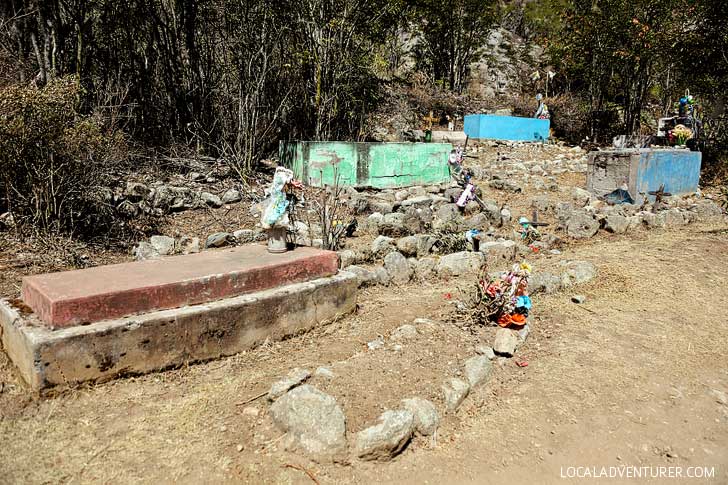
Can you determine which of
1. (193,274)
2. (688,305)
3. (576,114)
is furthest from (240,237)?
(576,114)

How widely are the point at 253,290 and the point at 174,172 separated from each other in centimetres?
599

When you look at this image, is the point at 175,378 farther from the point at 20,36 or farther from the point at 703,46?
the point at 703,46

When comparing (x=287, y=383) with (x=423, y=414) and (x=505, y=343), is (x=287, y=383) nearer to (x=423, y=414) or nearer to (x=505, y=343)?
(x=423, y=414)

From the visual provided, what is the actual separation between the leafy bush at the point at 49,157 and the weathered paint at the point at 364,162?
151 inches

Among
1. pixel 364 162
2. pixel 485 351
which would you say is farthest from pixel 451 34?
pixel 485 351

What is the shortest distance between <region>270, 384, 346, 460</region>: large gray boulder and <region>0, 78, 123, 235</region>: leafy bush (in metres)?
4.28

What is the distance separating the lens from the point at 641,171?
939cm

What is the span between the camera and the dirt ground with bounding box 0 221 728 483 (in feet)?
8.45

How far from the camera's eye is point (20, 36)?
8.39m

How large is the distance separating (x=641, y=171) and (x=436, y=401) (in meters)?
8.11

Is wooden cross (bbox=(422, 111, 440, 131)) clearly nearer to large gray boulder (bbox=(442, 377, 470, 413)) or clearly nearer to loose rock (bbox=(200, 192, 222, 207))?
loose rock (bbox=(200, 192, 222, 207))

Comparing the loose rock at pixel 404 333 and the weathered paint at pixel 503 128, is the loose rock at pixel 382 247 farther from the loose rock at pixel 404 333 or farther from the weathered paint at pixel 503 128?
the weathered paint at pixel 503 128

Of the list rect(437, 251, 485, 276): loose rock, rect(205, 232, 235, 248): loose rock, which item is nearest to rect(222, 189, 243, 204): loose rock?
rect(205, 232, 235, 248): loose rock

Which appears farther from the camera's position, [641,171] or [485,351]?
[641,171]
